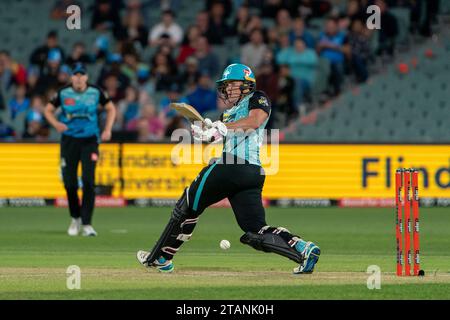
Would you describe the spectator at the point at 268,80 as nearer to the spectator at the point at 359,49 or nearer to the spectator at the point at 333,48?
the spectator at the point at 333,48

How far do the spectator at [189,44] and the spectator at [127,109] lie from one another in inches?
59.7

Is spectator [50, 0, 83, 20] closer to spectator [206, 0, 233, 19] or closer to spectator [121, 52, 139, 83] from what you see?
spectator [121, 52, 139, 83]

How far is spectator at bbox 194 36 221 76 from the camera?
83.4 feet

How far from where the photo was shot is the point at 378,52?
25312 millimetres

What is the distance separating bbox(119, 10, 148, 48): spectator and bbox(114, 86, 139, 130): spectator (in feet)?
6.21

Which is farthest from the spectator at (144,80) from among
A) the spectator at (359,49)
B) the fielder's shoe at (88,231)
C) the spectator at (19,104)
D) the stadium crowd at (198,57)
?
the fielder's shoe at (88,231)

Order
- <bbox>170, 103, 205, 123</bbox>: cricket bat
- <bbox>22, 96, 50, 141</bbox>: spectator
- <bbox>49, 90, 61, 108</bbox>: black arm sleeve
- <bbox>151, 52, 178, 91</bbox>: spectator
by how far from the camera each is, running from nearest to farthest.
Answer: <bbox>170, 103, 205, 123</bbox>: cricket bat
<bbox>49, 90, 61, 108</bbox>: black arm sleeve
<bbox>22, 96, 50, 141</bbox>: spectator
<bbox>151, 52, 178, 91</bbox>: spectator

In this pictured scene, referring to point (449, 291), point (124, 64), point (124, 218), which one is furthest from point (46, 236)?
point (124, 64)

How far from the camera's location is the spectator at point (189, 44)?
25.9 metres

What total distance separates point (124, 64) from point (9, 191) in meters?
4.57

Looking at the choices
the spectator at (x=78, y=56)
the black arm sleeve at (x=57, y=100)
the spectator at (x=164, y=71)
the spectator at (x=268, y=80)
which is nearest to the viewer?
the black arm sleeve at (x=57, y=100)

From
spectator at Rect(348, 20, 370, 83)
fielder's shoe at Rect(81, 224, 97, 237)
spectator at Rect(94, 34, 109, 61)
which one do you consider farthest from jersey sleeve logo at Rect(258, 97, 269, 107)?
spectator at Rect(94, 34, 109, 61)

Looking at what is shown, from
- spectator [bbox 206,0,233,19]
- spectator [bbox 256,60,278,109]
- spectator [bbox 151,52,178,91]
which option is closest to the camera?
spectator [bbox 256,60,278,109]
